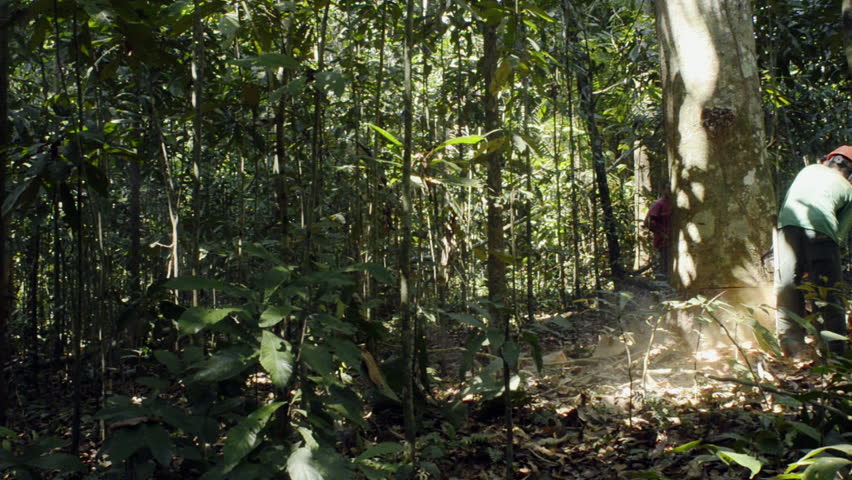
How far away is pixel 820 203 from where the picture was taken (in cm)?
337

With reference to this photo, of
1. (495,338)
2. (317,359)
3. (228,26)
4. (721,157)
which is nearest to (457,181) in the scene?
(495,338)

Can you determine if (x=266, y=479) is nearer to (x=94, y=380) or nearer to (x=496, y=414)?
(x=496, y=414)

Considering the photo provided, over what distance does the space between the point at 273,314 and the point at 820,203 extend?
313 cm

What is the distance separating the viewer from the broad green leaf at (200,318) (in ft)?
5.15

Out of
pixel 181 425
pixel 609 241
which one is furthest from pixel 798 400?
pixel 609 241

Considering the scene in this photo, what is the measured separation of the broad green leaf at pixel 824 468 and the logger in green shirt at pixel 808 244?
209 centimetres

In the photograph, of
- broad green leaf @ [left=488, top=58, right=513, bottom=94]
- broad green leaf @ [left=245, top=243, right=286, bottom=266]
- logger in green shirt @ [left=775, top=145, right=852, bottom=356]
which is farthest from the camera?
logger in green shirt @ [left=775, top=145, right=852, bottom=356]

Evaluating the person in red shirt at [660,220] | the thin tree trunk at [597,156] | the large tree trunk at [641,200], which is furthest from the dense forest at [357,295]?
the large tree trunk at [641,200]

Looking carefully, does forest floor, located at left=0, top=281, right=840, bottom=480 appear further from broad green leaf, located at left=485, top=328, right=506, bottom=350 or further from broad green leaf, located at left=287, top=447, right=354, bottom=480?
broad green leaf, located at left=287, top=447, right=354, bottom=480

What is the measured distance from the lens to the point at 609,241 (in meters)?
7.52

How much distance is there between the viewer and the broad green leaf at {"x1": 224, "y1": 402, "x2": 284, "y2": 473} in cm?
154

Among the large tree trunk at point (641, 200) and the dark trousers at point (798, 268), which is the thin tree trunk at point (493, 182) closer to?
the dark trousers at point (798, 268)

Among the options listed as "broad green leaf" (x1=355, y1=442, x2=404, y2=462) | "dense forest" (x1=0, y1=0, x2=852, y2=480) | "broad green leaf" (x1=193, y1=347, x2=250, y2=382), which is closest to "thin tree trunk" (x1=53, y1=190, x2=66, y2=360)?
"dense forest" (x1=0, y1=0, x2=852, y2=480)

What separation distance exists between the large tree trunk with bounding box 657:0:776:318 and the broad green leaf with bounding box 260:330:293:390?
2825 millimetres
